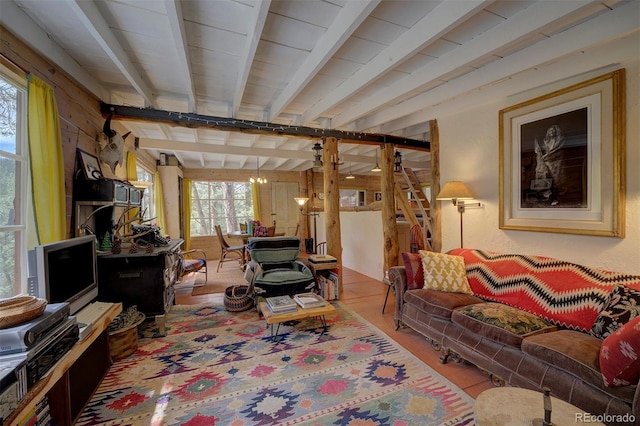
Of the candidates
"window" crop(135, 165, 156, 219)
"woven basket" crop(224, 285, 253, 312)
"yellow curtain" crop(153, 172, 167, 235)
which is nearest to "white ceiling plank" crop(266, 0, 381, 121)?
"woven basket" crop(224, 285, 253, 312)

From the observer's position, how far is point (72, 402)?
5.34ft

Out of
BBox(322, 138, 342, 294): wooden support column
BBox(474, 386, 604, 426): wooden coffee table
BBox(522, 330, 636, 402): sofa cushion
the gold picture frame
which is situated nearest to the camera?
BBox(474, 386, 604, 426): wooden coffee table

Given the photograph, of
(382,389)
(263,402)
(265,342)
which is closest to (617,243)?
(382,389)

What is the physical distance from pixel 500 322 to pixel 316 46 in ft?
8.18

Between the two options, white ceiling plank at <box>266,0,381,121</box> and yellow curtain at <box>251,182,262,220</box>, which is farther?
yellow curtain at <box>251,182,262,220</box>

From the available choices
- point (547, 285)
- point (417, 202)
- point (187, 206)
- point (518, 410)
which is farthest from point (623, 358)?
point (187, 206)

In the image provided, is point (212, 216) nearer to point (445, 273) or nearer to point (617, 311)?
point (445, 273)

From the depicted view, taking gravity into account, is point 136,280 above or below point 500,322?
above

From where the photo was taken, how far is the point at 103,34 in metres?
1.79

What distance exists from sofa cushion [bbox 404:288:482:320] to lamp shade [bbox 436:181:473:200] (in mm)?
1031

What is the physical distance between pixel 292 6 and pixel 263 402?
2.59 m

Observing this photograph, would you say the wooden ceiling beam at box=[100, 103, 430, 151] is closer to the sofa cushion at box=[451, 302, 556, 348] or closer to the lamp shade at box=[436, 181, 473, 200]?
the lamp shade at box=[436, 181, 473, 200]

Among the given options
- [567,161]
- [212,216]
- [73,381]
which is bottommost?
[73,381]

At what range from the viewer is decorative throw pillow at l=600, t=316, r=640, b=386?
127cm
